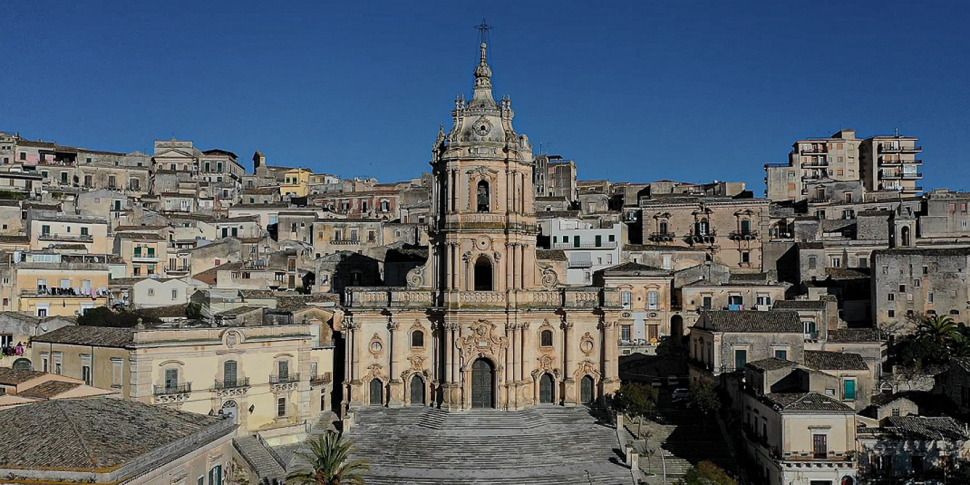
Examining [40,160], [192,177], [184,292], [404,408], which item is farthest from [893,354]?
[40,160]

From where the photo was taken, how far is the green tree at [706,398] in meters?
47.5

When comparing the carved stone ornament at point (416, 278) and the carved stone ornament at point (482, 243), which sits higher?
the carved stone ornament at point (482, 243)

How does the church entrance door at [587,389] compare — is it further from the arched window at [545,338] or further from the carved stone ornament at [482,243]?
the carved stone ornament at [482,243]

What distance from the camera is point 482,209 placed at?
178ft

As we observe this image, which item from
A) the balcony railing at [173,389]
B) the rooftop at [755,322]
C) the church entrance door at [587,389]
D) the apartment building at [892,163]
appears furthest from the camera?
the apartment building at [892,163]

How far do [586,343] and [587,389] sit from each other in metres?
2.51

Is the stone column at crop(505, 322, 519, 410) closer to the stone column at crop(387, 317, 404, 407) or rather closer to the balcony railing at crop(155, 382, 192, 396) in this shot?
the stone column at crop(387, 317, 404, 407)

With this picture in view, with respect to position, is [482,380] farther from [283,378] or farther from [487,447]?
[283,378]

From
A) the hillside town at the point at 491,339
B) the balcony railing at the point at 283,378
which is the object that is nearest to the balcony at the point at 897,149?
the hillside town at the point at 491,339

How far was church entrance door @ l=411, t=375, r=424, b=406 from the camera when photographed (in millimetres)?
53500

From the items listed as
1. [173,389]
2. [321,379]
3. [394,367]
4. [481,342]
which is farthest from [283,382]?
[481,342]

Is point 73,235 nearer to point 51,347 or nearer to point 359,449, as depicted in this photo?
point 51,347

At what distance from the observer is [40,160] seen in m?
100

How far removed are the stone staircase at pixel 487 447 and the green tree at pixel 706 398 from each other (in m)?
4.57
